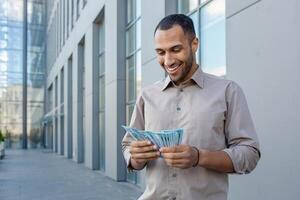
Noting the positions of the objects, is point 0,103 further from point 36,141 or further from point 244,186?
point 244,186

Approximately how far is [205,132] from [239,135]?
148mm

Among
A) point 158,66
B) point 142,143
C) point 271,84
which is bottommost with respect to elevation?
point 142,143

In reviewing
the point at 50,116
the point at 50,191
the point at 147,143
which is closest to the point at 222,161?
the point at 147,143

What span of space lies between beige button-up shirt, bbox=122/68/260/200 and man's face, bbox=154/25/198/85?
0.35 ft

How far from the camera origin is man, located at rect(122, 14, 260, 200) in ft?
5.90

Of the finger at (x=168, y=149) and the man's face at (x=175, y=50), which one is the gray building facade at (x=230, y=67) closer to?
the man's face at (x=175, y=50)

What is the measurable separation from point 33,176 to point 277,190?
1222 cm

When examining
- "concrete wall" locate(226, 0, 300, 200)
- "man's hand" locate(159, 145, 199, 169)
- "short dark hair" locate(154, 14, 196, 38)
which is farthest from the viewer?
"concrete wall" locate(226, 0, 300, 200)

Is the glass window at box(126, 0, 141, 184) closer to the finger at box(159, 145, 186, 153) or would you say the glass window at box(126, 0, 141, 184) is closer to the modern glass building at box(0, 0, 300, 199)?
the modern glass building at box(0, 0, 300, 199)

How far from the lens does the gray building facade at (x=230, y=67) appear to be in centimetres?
407

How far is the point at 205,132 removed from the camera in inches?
73.5

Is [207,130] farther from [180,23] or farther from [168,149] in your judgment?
[180,23]

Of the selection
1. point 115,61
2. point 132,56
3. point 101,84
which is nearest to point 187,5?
point 132,56

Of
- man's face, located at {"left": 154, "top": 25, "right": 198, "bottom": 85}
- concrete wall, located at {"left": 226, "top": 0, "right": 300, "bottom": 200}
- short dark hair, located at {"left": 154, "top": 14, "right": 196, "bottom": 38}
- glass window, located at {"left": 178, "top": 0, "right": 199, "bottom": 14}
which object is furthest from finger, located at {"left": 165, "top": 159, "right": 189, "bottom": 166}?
glass window, located at {"left": 178, "top": 0, "right": 199, "bottom": 14}
